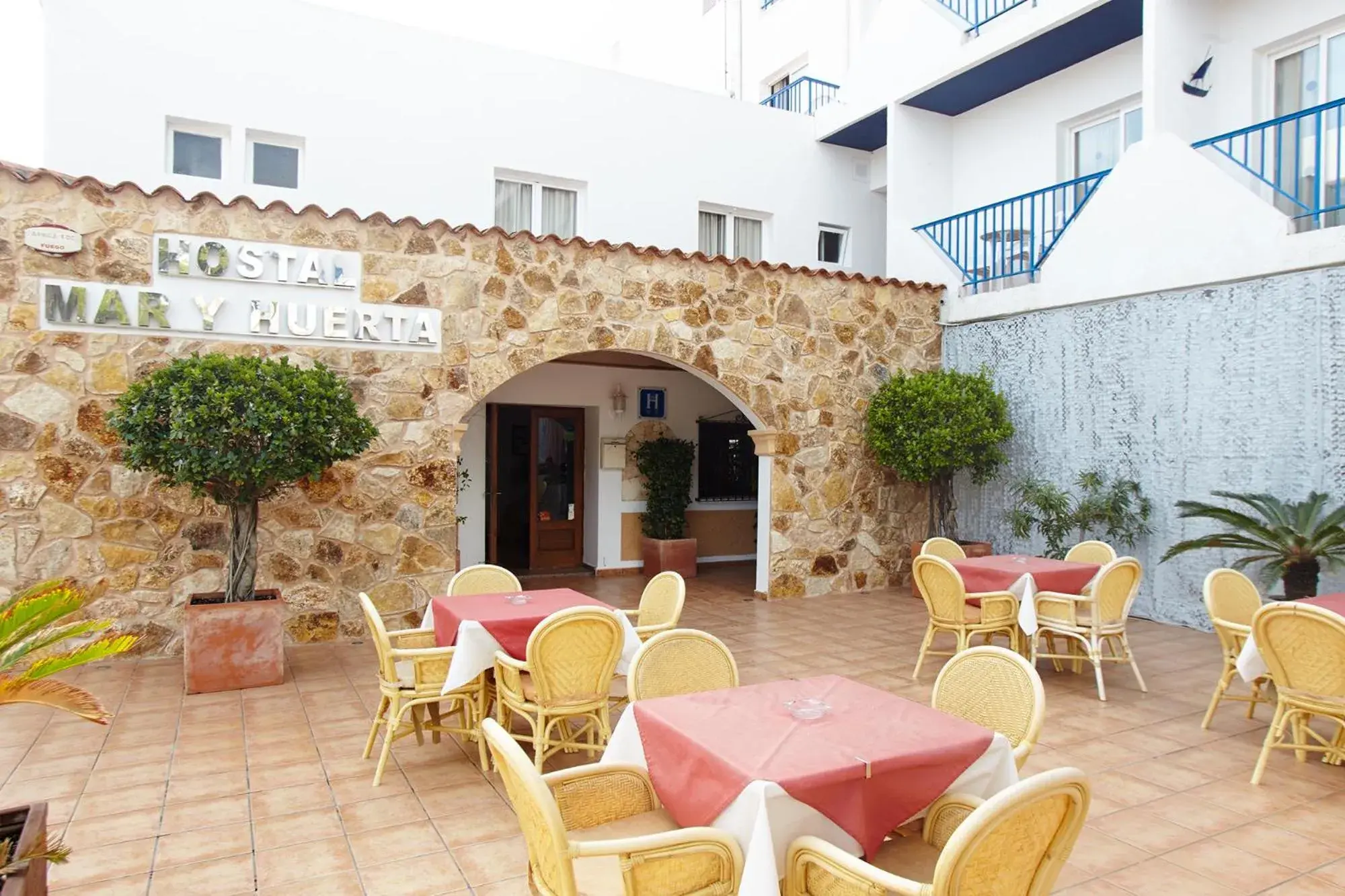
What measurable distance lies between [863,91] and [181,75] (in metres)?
7.51

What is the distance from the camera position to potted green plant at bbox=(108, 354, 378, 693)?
5.04 metres

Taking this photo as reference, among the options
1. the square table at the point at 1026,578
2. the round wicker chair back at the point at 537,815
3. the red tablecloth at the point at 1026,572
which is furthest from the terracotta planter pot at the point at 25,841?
the red tablecloth at the point at 1026,572

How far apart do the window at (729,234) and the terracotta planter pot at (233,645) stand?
668 cm

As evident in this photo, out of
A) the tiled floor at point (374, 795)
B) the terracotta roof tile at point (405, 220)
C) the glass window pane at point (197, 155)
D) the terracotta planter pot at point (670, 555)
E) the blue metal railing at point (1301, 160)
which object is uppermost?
the glass window pane at point (197, 155)

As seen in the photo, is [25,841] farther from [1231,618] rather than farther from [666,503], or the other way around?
[666,503]

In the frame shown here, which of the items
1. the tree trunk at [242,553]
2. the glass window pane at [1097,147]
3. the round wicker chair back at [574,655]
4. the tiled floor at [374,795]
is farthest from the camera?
the glass window pane at [1097,147]

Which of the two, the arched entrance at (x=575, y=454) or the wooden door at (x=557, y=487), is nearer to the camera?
the arched entrance at (x=575, y=454)

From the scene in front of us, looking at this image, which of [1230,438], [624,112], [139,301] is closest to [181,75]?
[139,301]

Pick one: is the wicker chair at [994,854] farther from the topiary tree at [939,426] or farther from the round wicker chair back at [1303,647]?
the topiary tree at [939,426]

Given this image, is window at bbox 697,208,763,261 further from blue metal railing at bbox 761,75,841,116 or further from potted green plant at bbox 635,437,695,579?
potted green plant at bbox 635,437,695,579

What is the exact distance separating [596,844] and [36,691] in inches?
57.6

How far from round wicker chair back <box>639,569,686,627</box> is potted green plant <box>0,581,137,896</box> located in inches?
104

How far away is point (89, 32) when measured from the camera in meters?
7.39

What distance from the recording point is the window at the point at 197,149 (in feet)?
25.8
